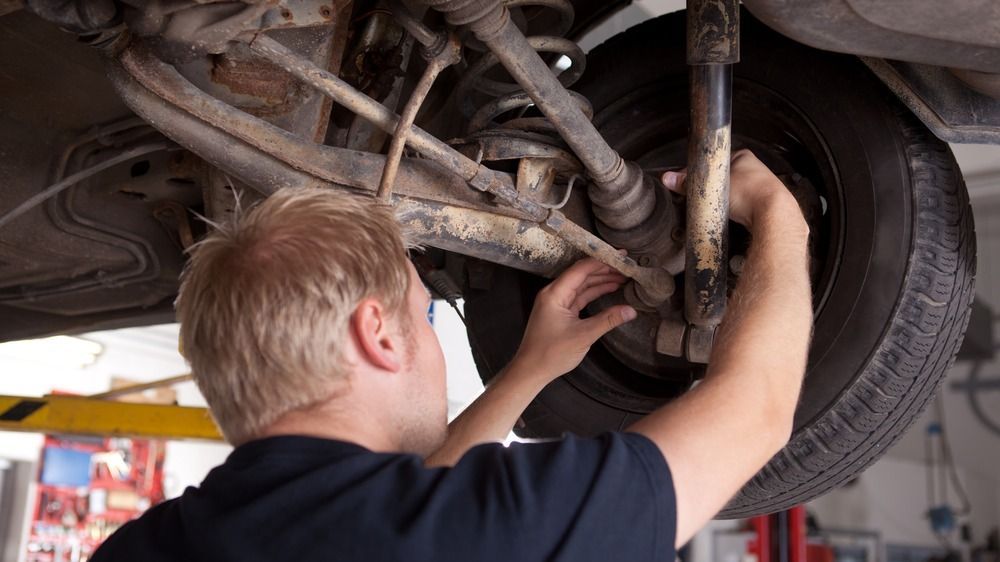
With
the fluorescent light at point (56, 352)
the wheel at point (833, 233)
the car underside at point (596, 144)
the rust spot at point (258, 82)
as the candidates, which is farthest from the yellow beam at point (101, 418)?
the fluorescent light at point (56, 352)

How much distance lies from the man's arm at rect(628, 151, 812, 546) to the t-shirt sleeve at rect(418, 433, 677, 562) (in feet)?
0.13

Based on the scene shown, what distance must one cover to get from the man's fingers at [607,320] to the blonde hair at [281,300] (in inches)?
19.0

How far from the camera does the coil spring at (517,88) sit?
133cm

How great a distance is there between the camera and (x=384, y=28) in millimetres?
1319

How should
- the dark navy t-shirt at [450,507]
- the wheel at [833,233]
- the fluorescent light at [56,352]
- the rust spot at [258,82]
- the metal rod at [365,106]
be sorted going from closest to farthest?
the dark navy t-shirt at [450,507]
the metal rod at [365,106]
the rust spot at [258,82]
the wheel at [833,233]
the fluorescent light at [56,352]

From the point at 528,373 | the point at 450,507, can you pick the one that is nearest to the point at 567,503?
the point at 450,507

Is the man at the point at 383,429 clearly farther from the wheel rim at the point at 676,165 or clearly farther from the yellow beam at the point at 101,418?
the yellow beam at the point at 101,418

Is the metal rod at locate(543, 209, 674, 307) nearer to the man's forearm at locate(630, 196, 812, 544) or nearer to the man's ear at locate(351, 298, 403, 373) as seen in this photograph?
the man's forearm at locate(630, 196, 812, 544)

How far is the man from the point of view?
791mm

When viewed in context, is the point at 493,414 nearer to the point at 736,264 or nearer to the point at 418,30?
the point at 736,264

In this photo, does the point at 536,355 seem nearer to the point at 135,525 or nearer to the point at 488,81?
the point at 488,81

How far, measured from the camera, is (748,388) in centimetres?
95

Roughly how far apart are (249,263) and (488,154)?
42 centimetres

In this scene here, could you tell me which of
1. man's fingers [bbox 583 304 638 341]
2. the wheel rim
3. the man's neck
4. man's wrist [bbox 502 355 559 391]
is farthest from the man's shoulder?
the wheel rim
